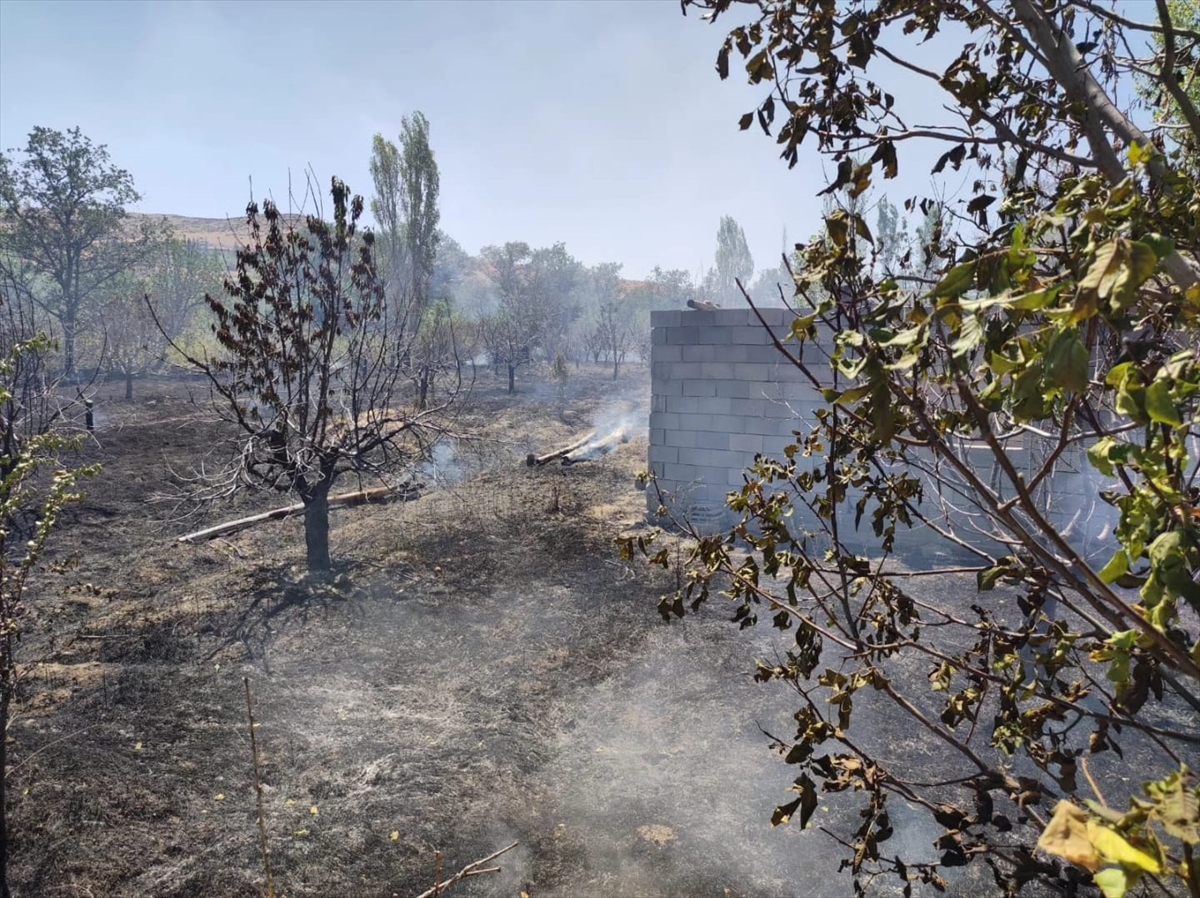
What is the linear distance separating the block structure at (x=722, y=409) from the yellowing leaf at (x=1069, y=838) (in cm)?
769

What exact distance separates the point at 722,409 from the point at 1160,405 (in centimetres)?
837

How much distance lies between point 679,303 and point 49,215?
4870cm

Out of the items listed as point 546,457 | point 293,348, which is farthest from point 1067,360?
point 546,457

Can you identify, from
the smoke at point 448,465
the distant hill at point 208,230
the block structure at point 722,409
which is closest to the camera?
the block structure at point 722,409

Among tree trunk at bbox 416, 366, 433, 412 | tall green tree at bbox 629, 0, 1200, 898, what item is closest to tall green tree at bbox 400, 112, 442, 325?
tree trunk at bbox 416, 366, 433, 412

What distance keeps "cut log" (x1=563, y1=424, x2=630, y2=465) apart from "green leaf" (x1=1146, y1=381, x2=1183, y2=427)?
12.7m

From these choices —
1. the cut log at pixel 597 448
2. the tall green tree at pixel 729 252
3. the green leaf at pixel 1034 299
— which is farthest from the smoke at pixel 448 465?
the tall green tree at pixel 729 252

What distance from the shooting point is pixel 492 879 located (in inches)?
128

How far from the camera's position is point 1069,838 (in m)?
0.65

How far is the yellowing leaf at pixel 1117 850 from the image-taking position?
579 millimetres

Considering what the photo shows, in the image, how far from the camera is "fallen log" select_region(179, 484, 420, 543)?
7.94 m

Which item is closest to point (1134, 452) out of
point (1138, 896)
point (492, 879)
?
point (1138, 896)

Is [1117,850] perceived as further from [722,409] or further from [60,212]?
[60,212]

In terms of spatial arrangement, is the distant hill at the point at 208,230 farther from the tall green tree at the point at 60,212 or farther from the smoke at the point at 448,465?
the smoke at the point at 448,465
